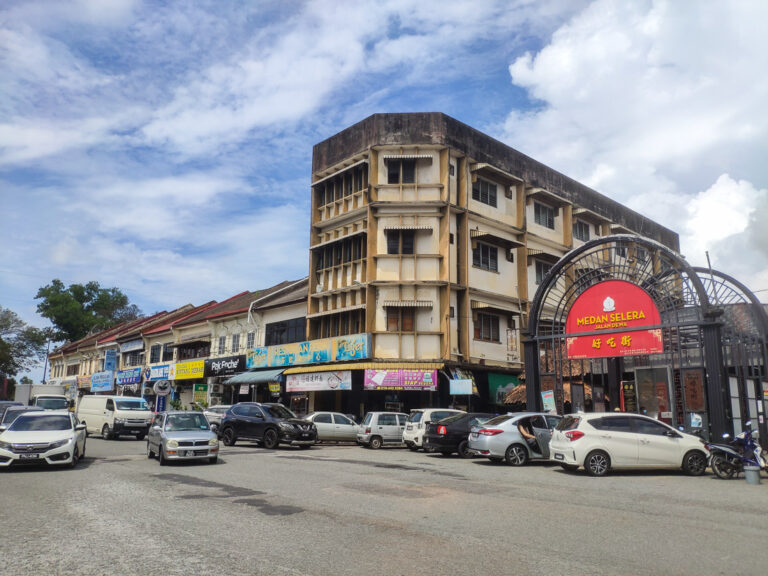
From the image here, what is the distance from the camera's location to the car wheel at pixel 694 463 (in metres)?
14.9

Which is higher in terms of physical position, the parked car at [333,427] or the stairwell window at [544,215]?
the stairwell window at [544,215]

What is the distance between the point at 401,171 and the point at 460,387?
11311mm

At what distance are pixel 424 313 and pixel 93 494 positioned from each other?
2055 centimetres

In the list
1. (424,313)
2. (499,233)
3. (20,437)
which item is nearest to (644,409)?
(424,313)

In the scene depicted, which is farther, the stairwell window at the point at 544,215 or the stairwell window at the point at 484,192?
the stairwell window at the point at 544,215

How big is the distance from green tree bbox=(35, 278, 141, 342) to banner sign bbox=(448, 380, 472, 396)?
65.0 meters

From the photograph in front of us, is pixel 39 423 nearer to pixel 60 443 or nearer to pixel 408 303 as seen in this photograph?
pixel 60 443

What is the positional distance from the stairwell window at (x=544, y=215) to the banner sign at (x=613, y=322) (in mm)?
15123

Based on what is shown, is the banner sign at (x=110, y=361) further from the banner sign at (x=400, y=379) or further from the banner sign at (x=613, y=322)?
the banner sign at (x=613, y=322)

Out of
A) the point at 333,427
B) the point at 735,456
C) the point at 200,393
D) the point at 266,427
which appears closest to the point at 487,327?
the point at 333,427

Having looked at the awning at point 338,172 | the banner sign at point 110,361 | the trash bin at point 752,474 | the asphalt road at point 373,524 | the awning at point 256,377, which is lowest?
the asphalt road at point 373,524

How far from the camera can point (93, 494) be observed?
1066 centimetres

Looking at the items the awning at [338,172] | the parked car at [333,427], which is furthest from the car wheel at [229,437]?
the awning at [338,172]

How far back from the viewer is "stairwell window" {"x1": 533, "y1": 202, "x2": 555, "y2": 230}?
36.1 metres
